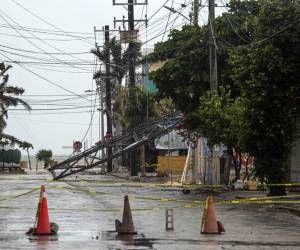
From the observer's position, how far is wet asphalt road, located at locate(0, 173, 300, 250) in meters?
12.5

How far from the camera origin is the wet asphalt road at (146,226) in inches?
493

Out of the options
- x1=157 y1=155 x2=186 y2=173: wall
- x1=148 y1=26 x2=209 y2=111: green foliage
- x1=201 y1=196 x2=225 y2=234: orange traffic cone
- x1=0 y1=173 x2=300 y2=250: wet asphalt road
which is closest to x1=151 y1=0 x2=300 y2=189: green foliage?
x1=0 y1=173 x2=300 y2=250: wet asphalt road

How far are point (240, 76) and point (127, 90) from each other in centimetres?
3066

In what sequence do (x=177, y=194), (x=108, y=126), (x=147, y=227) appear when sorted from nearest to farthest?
(x=147, y=227) < (x=177, y=194) < (x=108, y=126)

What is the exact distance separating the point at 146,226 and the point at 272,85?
8.83 meters

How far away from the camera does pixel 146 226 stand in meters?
15.7

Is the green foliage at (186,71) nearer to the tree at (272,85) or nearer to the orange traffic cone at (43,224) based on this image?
the tree at (272,85)

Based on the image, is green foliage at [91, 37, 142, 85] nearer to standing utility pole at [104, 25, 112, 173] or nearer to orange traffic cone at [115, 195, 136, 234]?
standing utility pole at [104, 25, 112, 173]

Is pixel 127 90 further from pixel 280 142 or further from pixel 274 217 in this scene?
pixel 274 217

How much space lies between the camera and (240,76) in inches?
924

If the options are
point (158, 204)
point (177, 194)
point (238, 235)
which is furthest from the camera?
point (177, 194)

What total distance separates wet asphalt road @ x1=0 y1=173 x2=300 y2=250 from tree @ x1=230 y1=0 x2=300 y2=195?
2583 millimetres

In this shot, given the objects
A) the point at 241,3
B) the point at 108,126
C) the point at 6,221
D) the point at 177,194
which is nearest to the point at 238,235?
the point at 6,221

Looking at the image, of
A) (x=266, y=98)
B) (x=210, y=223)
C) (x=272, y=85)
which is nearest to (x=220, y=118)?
(x=266, y=98)
